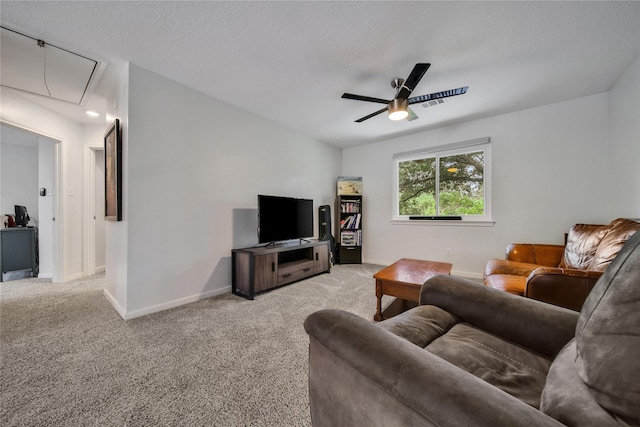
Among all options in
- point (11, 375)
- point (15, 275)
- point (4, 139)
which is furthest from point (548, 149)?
point (4, 139)

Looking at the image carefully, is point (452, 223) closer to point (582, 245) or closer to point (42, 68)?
point (582, 245)

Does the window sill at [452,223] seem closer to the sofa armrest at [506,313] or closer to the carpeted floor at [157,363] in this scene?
the carpeted floor at [157,363]

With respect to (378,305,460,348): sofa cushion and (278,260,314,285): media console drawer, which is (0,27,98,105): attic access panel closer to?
(278,260,314,285): media console drawer

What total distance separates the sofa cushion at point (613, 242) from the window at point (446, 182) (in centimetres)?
174

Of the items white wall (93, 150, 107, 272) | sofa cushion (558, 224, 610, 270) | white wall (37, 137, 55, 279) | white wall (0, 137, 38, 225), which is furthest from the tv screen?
sofa cushion (558, 224, 610, 270)

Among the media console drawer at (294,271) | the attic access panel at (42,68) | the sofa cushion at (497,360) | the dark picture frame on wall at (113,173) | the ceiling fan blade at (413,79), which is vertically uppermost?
the attic access panel at (42,68)

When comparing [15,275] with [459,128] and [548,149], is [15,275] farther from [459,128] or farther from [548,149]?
[548,149]

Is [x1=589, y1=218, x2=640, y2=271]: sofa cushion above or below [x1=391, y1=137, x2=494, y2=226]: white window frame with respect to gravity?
below

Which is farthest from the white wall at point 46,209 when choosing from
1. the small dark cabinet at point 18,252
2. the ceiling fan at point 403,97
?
the ceiling fan at point 403,97

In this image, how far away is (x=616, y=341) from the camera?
0.48m

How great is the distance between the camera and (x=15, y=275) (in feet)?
11.7

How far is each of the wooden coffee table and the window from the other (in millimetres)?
1701

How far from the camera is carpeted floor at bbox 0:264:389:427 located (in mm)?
1172

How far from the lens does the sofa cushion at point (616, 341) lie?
44 cm
